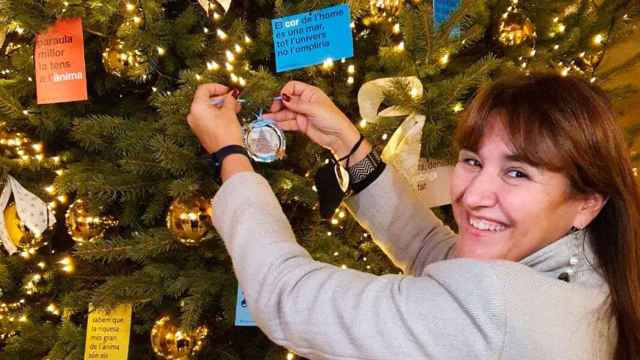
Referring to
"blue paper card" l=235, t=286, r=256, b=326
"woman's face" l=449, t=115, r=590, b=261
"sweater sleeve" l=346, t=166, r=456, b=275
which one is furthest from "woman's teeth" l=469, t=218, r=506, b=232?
"blue paper card" l=235, t=286, r=256, b=326

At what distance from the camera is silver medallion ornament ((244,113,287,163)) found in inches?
35.7

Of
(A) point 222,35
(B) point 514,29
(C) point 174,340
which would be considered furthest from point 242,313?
(B) point 514,29

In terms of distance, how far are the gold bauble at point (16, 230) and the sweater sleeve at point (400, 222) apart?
0.71 metres

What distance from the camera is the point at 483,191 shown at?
0.76 m

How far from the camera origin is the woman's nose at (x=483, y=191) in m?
0.76

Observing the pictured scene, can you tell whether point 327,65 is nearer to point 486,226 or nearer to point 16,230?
point 486,226

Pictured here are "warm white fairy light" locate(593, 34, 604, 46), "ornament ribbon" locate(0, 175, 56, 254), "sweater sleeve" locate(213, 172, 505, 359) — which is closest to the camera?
"sweater sleeve" locate(213, 172, 505, 359)

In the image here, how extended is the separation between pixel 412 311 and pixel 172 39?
2.48ft

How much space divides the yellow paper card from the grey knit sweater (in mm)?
529

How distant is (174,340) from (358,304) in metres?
0.60

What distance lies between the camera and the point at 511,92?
0.80 m

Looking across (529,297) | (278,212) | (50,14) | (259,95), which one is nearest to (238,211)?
(278,212)

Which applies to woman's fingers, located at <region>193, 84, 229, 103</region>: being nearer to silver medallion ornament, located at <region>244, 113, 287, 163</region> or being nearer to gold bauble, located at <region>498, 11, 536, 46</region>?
silver medallion ornament, located at <region>244, 113, 287, 163</region>

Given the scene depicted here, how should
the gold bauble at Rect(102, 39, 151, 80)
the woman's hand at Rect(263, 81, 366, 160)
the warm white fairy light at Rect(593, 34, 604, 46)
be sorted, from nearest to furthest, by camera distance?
1. the woman's hand at Rect(263, 81, 366, 160)
2. the gold bauble at Rect(102, 39, 151, 80)
3. the warm white fairy light at Rect(593, 34, 604, 46)
